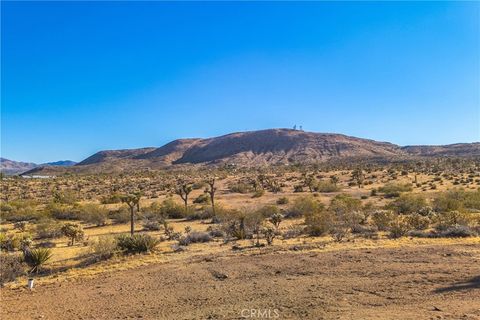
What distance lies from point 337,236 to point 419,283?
750 cm

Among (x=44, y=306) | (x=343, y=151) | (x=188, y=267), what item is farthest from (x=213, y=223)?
(x=343, y=151)

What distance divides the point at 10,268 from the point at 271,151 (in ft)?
482

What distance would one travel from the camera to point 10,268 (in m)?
15.8

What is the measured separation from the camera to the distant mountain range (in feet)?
488

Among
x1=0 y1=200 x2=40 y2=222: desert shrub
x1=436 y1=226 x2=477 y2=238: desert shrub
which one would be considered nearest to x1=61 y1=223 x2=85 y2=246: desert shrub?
x1=0 y1=200 x2=40 y2=222: desert shrub

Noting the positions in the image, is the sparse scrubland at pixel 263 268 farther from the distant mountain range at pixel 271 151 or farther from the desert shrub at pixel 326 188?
the distant mountain range at pixel 271 151

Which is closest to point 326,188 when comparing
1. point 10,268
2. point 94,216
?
point 94,216

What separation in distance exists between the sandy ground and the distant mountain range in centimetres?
12490

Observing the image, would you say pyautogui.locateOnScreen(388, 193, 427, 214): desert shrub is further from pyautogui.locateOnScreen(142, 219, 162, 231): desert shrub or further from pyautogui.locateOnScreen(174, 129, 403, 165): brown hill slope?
pyautogui.locateOnScreen(174, 129, 403, 165): brown hill slope

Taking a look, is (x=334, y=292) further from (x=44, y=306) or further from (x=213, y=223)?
(x=213, y=223)

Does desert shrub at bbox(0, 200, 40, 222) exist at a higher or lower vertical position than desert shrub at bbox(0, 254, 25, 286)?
higher

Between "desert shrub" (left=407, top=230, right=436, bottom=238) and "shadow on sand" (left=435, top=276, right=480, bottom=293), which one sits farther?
"desert shrub" (left=407, top=230, right=436, bottom=238)

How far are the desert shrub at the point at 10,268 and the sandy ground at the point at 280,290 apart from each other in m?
1.24

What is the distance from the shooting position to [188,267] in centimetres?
1557
